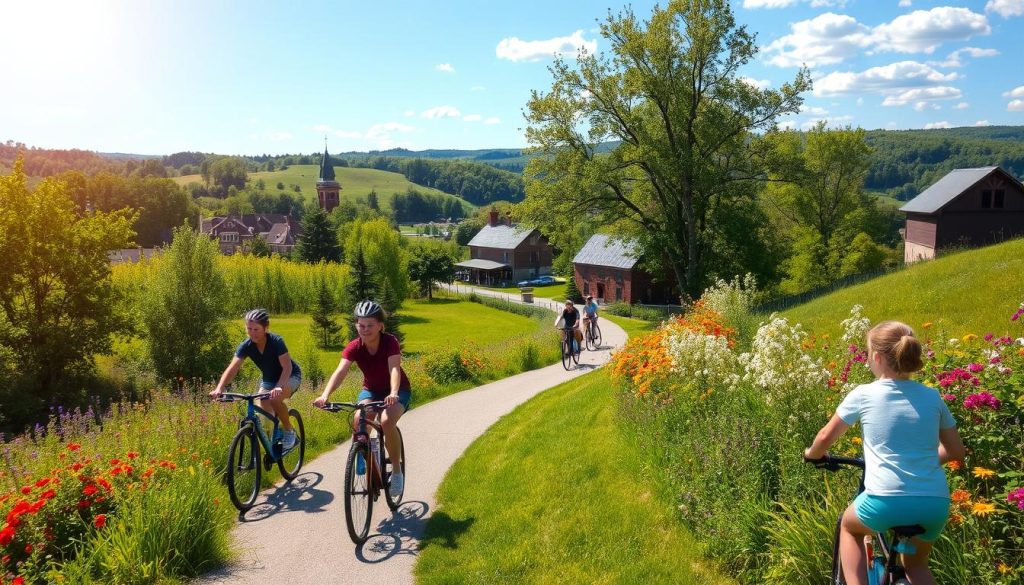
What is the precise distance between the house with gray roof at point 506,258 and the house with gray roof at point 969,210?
5553 centimetres

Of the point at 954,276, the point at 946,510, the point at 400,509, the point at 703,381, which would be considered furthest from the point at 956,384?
the point at 954,276

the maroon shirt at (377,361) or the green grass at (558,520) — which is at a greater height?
the maroon shirt at (377,361)

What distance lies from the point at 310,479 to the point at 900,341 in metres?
6.94

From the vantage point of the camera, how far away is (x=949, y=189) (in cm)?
3250

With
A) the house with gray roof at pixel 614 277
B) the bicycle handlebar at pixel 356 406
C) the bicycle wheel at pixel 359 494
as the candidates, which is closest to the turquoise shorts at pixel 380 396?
the bicycle handlebar at pixel 356 406

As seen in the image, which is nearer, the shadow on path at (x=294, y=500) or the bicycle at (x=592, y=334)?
the shadow on path at (x=294, y=500)

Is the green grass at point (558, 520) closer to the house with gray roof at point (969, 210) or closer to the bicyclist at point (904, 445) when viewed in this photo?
the bicyclist at point (904, 445)

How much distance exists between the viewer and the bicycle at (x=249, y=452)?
Result: 6551 millimetres

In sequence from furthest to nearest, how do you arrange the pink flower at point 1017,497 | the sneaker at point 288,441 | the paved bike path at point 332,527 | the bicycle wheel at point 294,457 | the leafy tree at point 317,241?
the leafy tree at point 317,241
the bicycle wheel at point 294,457
the sneaker at point 288,441
the paved bike path at point 332,527
the pink flower at point 1017,497

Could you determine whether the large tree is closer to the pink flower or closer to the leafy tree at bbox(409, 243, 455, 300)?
the pink flower

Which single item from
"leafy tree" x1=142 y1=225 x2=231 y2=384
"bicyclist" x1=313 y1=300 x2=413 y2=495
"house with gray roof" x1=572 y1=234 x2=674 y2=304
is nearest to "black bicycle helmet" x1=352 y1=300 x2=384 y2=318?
"bicyclist" x1=313 y1=300 x2=413 y2=495

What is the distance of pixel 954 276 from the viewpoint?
639 inches

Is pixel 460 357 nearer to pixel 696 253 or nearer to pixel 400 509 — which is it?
pixel 400 509

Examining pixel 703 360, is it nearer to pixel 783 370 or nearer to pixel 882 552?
pixel 783 370
